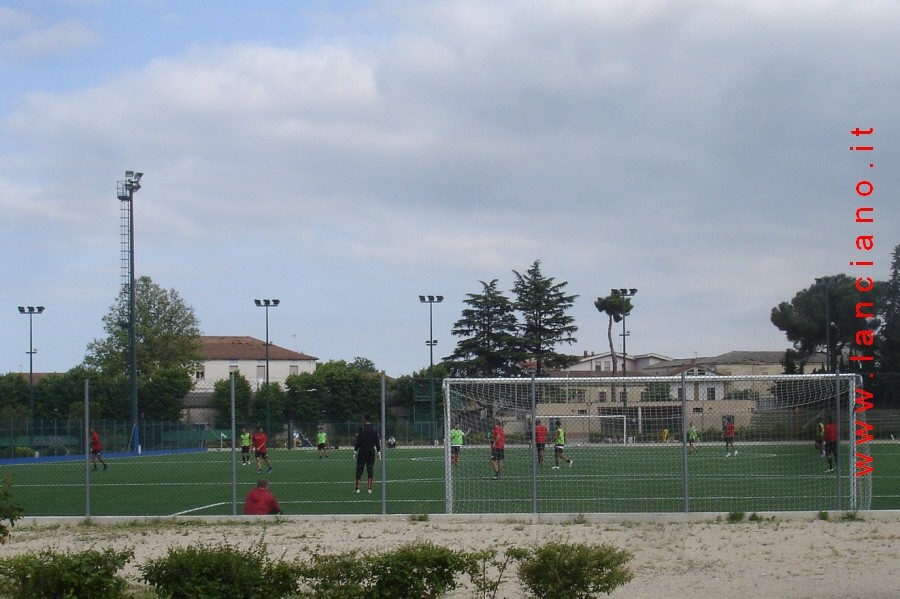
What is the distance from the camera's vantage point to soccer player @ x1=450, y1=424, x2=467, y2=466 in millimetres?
18797

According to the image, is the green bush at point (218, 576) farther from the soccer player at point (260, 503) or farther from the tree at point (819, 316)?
the tree at point (819, 316)

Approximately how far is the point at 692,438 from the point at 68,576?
12514 mm

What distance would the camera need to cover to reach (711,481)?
61.2ft

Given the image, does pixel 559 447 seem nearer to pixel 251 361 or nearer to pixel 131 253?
pixel 131 253

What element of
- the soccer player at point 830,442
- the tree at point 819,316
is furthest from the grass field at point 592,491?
the tree at point 819,316

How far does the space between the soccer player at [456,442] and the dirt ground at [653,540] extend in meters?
1.76

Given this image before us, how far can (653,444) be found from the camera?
1870 centimetres

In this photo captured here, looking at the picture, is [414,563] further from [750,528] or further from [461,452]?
[461,452]

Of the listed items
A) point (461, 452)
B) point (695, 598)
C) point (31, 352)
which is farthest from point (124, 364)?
point (695, 598)

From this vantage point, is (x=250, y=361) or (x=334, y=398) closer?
(x=334, y=398)

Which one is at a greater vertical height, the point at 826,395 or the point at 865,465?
the point at 826,395

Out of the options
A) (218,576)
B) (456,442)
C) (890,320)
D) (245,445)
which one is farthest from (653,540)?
(890,320)

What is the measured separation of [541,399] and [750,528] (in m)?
4.53

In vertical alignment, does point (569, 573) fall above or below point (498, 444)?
below
